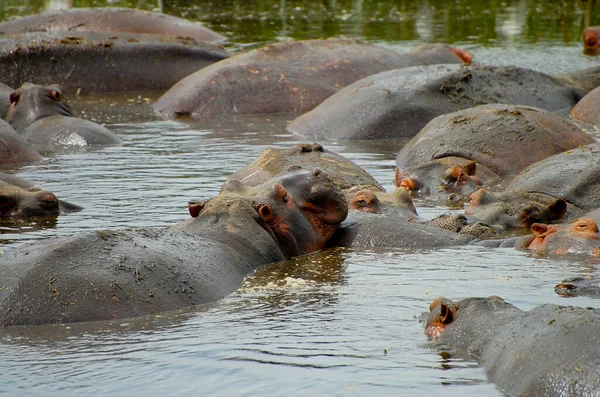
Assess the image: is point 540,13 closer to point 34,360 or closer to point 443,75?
point 443,75

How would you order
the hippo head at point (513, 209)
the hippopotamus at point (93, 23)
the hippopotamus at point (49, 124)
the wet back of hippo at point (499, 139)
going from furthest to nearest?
the hippopotamus at point (93, 23) < the hippopotamus at point (49, 124) < the wet back of hippo at point (499, 139) < the hippo head at point (513, 209)

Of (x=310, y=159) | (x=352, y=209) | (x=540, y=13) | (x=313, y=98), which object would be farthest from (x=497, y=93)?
(x=540, y=13)

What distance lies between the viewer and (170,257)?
581cm

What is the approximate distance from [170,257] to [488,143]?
16.4 feet

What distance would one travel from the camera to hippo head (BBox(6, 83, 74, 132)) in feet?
40.8

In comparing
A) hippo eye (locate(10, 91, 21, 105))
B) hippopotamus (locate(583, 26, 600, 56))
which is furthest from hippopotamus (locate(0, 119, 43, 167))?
hippopotamus (locate(583, 26, 600, 56))

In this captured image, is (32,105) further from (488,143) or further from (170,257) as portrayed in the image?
(170,257)

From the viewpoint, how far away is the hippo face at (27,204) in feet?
27.6

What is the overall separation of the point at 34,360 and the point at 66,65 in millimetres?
11566

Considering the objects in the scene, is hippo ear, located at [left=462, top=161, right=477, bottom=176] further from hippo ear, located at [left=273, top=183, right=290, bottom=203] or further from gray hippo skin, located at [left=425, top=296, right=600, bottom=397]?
gray hippo skin, located at [left=425, top=296, right=600, bottom=397]

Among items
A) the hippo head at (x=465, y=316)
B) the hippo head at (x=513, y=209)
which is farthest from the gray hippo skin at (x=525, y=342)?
the hippo head at (x=513, y=209)

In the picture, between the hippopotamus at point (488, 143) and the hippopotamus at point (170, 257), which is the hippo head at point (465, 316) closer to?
the hippopotamus at point (170, 257)

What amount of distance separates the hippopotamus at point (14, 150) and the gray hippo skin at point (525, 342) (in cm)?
632

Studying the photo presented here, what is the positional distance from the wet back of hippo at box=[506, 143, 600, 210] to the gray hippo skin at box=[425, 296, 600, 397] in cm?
338
